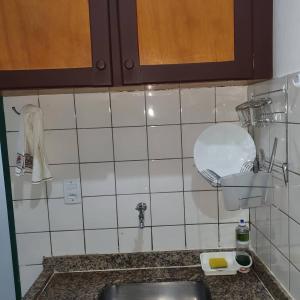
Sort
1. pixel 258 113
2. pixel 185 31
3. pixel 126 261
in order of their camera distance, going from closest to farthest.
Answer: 1. pixel 185 31
2. pixel 258 113
3. pixel 126 261

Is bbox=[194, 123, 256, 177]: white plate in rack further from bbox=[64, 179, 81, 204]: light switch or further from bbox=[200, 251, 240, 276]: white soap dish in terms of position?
bbox=[64, 179, 81, 204]: light switch

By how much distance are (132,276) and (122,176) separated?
411mm

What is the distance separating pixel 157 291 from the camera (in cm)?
132

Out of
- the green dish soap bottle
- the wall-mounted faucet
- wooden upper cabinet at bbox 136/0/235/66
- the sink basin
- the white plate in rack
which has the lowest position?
the sink basin

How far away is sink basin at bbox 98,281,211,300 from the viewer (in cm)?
131

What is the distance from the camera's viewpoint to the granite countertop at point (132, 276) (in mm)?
1220

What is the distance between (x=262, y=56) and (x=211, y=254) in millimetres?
830

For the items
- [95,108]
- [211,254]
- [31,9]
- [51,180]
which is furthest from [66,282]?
[31,9]

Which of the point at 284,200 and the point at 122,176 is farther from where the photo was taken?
the point at 122,176

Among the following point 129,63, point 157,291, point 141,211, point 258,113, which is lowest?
point 157,291

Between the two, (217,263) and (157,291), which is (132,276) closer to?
(157,291)

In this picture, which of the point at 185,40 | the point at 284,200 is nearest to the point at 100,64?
the point at 185,40

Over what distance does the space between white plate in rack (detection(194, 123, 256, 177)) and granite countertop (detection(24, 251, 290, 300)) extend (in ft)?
1.33

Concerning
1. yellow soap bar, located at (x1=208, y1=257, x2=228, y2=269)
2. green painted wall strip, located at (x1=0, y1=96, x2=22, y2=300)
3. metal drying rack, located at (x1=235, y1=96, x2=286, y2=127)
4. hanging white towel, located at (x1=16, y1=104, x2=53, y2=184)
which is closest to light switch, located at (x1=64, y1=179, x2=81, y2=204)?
hanging white towel, located at (x1=16, y1=104, x2=53, y2=184)
